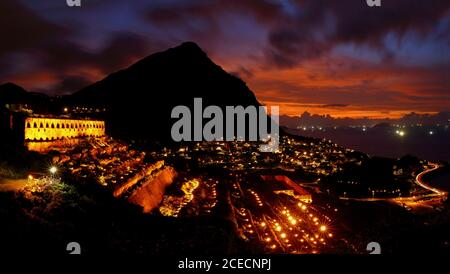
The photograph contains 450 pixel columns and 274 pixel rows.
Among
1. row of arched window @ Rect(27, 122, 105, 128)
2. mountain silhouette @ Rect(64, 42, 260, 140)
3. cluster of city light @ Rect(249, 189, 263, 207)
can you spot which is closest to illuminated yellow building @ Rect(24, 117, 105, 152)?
row of arched window @ Rect(27, 122, 105, 128)

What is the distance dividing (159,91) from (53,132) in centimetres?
8179

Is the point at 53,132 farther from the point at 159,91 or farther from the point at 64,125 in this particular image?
the point at 159,91

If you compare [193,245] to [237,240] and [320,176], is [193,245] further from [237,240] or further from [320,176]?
[320,176]

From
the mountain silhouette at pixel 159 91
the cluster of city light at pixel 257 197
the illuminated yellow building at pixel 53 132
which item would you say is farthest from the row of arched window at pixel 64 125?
the mountain silhouette at pixel 159 91

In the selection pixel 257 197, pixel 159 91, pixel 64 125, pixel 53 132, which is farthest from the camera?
pixel 159 91

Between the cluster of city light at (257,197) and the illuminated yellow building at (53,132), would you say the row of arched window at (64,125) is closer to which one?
the illuminated yellow building at (53,132)

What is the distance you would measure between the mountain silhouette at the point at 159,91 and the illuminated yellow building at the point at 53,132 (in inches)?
1415

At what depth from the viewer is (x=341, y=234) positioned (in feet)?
75.9

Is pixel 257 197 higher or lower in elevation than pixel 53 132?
lower

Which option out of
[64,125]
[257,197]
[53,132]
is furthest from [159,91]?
[257,197]

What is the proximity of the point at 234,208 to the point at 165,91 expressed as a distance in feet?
289

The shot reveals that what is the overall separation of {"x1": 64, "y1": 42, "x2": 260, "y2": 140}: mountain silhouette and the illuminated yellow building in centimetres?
3595

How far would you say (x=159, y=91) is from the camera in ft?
368
